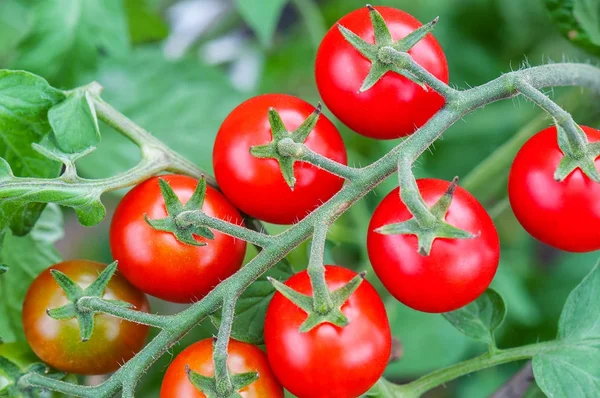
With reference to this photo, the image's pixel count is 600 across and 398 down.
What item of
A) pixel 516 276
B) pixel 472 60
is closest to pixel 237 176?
pixel 516 276

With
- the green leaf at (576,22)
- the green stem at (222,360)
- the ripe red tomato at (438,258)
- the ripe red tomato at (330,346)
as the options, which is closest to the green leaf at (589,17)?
the green leaf at (576,22)

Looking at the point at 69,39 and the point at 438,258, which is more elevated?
the point at 69,39

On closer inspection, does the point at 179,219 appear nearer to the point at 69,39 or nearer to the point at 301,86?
the point at 69,39

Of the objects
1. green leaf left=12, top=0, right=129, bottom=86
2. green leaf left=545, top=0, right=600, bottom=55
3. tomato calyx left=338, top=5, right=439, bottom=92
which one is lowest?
tomato calyx left=338, top=5, right=439, bottom=92

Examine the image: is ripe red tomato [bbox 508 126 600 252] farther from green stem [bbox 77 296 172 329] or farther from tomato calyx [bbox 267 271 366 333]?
green stem [bbox 77 296 172 329]

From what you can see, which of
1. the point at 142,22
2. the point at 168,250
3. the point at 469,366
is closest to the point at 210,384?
the point at 168,250

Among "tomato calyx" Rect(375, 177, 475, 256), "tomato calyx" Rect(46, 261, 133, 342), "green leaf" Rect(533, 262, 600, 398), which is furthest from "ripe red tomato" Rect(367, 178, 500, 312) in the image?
"tomato calyx" Rect(46, 261, 133, 342)

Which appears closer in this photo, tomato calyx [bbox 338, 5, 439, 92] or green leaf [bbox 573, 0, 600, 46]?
tomato calyx [bbox 338, 5, 439, 92]
